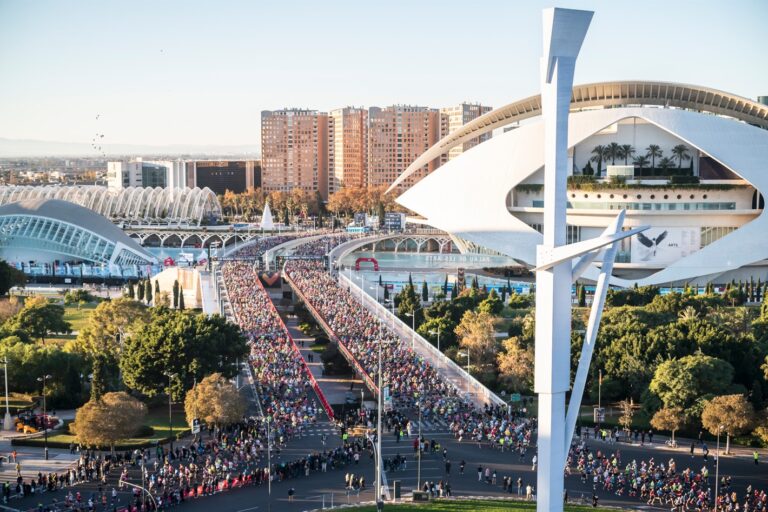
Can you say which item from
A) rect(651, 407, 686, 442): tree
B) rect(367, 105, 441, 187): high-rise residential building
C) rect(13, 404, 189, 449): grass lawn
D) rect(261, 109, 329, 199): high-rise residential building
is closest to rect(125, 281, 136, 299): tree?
rect(13, 404, 189, 449): grass lawn

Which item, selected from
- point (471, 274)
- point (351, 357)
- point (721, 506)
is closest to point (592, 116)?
point (471, 274)

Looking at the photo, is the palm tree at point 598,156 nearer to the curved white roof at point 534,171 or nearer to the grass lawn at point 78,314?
the curved white roof at point 534,171

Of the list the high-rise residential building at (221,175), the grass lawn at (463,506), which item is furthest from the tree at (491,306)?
the high-rise residential building at (221,175)

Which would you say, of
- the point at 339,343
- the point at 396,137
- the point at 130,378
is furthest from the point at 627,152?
the point at 396,137

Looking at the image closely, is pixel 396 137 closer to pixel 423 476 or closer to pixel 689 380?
pixel 689 380

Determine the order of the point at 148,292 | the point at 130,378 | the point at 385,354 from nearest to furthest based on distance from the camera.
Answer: the point at 130,378, the point at 385,354, the point at 148,292

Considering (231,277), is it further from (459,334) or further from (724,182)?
(724,182)

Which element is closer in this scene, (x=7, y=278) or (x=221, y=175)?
(x=7, y=278)
